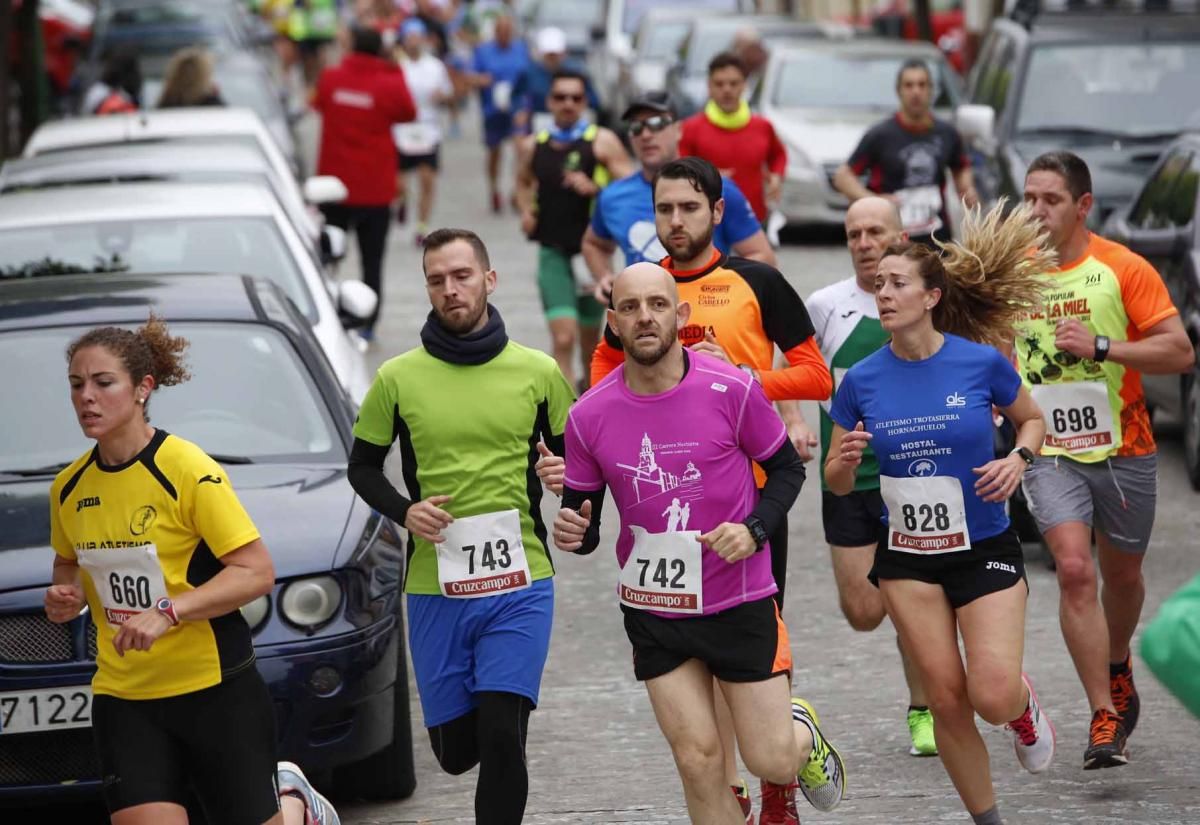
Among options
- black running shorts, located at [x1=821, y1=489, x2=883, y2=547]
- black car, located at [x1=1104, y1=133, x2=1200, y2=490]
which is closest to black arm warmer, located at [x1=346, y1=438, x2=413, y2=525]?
black running shorts, located at [x1=821, y1=489, x2=883, y2=547]

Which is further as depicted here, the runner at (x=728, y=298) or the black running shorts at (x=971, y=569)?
the runner at (x=728, y=298)

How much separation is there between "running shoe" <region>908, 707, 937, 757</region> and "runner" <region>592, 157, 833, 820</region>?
2.81 feet

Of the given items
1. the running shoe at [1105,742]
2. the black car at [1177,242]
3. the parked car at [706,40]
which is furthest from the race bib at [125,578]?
the parked car at [706,40]

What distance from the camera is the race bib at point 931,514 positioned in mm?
6320

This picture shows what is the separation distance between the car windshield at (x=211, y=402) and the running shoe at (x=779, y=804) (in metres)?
2.02

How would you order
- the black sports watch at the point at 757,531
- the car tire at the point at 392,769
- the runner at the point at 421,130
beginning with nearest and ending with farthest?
the black sports watch at the point at 757,531, the car tire at the point at 392,769, the runner at the point at 421,130

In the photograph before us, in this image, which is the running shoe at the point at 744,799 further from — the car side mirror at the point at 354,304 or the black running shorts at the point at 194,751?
the car side mirror at the point at 354,304

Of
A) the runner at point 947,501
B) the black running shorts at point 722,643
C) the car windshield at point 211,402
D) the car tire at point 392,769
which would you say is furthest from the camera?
the car windshield at point 211,402

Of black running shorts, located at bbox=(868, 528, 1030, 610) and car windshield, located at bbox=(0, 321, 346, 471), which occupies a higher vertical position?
black running shorts, located at bbox=(868, 528, 1030, 610)

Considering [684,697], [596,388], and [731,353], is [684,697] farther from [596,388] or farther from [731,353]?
[731,353]

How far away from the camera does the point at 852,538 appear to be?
7.30 meters

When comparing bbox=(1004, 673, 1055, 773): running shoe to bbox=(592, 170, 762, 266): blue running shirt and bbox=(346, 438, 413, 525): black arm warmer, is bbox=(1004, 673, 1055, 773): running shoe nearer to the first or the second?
bbox=(346, 438, 413, 525): black arm warmer

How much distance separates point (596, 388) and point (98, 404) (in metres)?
1.29

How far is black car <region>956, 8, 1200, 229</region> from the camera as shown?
1502cm
